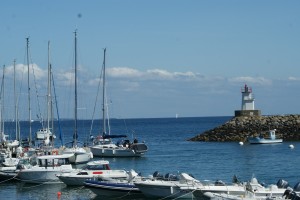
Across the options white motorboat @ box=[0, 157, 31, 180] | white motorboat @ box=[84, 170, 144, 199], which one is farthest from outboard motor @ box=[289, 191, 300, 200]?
white motorboat @ box=[0, 157, 31, 180]

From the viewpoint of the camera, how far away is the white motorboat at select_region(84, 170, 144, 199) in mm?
39781

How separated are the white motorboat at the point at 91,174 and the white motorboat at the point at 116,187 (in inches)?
90.7

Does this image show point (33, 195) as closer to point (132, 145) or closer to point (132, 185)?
point (132, 185)

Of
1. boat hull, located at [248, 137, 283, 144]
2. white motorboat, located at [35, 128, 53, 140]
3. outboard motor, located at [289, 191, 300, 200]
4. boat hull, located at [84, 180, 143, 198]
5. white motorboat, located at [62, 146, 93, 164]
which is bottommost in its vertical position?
boat hull, located at [84, 180, 143, 198]

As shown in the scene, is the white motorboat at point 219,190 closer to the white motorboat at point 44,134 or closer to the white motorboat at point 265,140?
the white motorboat at point 44,134

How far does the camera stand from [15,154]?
60250 mm

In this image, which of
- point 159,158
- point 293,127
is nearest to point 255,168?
point 159,158

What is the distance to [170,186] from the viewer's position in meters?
38.1

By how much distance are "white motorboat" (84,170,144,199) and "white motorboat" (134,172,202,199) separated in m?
0.79

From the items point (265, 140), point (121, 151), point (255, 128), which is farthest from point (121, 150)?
point (255, 128)

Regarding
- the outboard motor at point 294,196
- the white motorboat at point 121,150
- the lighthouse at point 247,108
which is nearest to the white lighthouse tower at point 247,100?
the lighthouse at point 247,108

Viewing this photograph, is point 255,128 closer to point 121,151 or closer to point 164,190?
point 121,151

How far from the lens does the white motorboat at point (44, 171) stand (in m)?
47.2

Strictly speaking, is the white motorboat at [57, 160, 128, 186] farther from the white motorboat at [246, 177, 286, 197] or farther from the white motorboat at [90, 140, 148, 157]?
the white motorboat at [90, 140, 148, 157]
